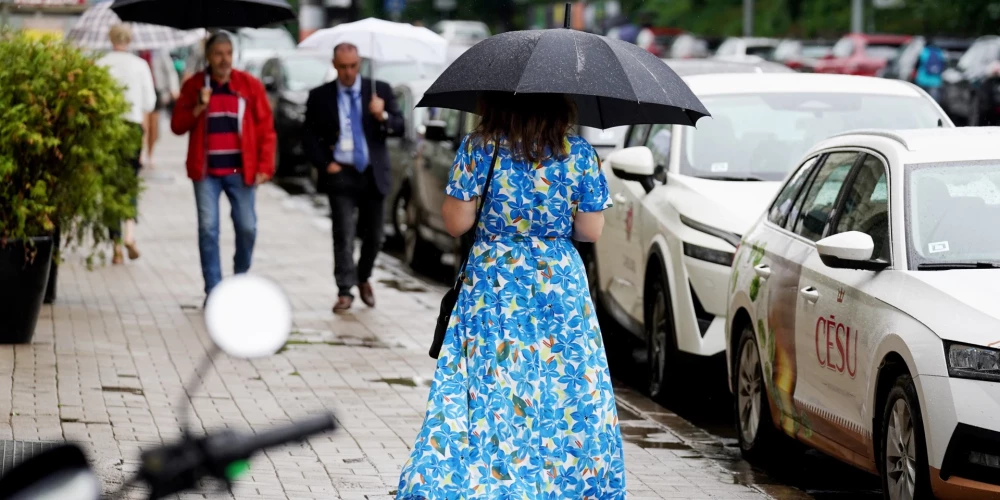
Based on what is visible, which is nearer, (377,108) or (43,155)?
(43,155)

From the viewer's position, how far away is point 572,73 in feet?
17.9

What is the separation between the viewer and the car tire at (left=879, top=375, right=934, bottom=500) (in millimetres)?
5668

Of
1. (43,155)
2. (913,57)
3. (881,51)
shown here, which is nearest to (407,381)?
(43,155)

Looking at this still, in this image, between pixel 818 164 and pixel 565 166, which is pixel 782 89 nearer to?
pixel 818 164

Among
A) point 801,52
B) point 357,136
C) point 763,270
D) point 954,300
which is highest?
point 954,300

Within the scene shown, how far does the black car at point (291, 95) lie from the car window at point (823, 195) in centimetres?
1739

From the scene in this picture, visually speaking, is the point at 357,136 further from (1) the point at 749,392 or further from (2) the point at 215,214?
Result: (1) the point at 749,392

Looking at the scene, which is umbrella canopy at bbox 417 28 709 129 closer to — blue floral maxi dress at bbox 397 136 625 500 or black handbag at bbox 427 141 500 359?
blue floral maxi dress at bbox 397 136 625 500

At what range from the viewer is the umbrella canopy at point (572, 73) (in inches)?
213

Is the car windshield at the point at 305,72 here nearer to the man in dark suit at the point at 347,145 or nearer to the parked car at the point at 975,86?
the parked car at the point at 975,86

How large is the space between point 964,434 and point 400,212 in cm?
1180

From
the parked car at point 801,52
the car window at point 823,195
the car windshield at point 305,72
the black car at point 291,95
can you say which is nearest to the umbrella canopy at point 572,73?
the car window at point 823,195

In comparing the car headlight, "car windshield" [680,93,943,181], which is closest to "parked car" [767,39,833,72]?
"car windshield" [680,93,943,181]

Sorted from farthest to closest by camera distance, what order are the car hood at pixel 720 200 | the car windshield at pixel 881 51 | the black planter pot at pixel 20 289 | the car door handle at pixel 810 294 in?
the car windshield at pixel 881 51 < the black planter pot at pixel 20 289 < the car hood at pixel 720 200 < the car door handle at pixel 810 294
